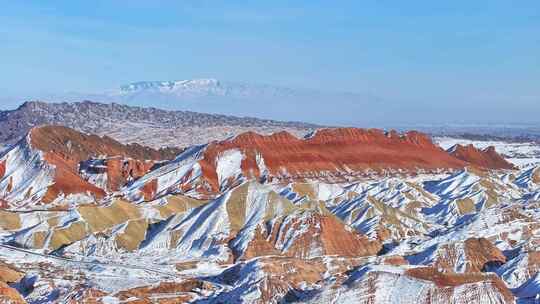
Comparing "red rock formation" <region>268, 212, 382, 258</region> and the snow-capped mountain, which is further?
"red rock formation" <region>268, 212, 382, 258</region>

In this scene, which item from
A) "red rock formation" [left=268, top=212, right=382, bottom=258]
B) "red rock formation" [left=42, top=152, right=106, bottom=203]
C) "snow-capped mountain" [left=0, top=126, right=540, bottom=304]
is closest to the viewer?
"snow-capped mountain" [left=0, top=126, right=540, bottom=304]

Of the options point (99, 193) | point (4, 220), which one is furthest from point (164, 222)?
point (99, 193)

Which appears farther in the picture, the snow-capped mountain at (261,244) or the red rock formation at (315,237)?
the red rock formation at (315,237)

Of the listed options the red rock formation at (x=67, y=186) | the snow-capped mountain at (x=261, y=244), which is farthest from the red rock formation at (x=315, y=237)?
the red rock formation at (x=67, y=186)

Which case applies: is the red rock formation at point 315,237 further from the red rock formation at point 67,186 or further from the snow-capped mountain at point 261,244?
the red rock formation at point 67,186

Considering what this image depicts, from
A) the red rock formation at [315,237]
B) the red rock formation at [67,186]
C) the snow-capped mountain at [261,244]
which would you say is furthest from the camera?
the red rock formation at [67,186]

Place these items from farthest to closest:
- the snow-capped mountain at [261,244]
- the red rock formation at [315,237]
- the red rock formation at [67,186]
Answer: the red rock formation at [67,186] → the red rock formation at [315,237] → the snow-capped mountain at [261,244]

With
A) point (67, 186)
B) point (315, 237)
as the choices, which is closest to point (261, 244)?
point (315, 237)

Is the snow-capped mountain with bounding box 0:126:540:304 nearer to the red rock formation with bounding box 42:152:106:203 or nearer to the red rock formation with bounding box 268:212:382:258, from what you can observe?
the red rock formation with bounding box 268:212:382:258

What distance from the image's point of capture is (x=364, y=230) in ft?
500

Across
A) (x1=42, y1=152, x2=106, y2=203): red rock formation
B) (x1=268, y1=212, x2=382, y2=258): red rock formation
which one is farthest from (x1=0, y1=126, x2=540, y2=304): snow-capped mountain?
(x1=42, y1=152, x2=106, y2=203): red rock formation

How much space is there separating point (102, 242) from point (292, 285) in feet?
144

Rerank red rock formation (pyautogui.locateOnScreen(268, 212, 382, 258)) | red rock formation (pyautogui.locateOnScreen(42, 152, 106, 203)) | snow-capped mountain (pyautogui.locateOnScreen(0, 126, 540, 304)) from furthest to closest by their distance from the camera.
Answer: red rock formation (pyautogui.locateOnScreen(42, 152, 106, 203)) → red rock formation (pyautogui.locateOnScreen(268, 212, 382, 258)) → snow-capped mountain (pyautogui.locateOnScreen(0, 126, 540, 304))

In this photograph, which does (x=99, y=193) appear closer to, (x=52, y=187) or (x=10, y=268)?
(x=52, y=187)
